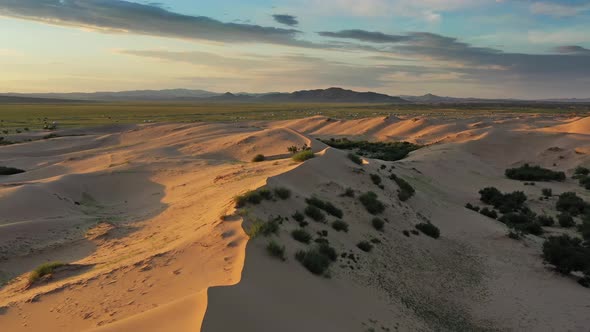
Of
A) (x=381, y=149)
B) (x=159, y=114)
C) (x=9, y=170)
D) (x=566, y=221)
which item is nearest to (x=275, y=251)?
(x=566, y=221)

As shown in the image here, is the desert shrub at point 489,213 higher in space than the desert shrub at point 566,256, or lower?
lower

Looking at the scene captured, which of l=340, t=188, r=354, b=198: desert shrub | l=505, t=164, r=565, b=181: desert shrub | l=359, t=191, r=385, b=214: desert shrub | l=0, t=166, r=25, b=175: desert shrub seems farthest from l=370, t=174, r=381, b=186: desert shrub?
l=0, t=166, r=25, b=175: desert shrub

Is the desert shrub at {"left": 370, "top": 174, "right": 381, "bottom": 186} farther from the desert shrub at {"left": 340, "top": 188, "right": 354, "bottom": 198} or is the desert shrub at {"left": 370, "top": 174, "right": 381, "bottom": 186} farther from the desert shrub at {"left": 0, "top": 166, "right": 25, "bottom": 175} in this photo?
the desert shrub at {"left": 0, "top": 166, "right": 25, "bottom": 175}

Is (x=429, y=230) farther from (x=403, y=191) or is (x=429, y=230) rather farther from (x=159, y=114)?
(x=159, y=114)

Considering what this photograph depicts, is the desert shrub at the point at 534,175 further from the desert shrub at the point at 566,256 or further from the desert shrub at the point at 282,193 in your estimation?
the desert shrub at the point at 282,193

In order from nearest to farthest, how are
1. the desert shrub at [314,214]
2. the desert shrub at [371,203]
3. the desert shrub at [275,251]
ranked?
the desert shrub at [275,251]
the desert shrub at [314,214]
the desert shrub at [371,203]

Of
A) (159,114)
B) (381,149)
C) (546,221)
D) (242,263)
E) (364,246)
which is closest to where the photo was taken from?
(242,263)

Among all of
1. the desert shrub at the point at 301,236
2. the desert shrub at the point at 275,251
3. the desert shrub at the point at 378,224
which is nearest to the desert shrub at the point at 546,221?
the desert shrub at the point at 378,224
